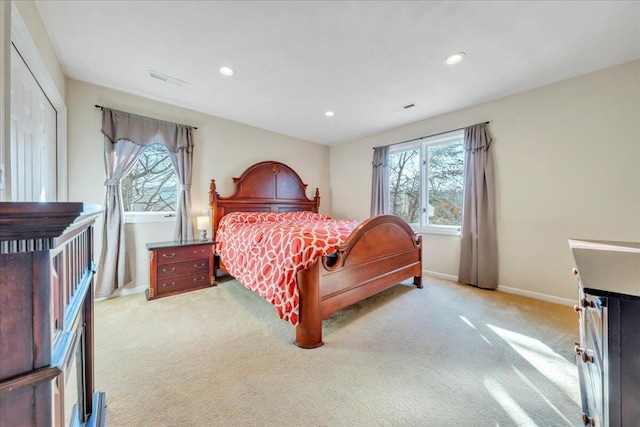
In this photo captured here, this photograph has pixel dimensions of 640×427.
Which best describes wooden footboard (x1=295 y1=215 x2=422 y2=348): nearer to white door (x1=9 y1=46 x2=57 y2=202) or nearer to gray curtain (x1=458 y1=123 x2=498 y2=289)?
gray curtain (x1=458 y1=123 x2=498 y2=289)

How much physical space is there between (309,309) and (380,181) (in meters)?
3.06

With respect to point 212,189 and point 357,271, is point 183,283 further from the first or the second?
point 357,271

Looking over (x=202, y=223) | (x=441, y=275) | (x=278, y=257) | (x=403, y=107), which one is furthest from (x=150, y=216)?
(x=441, y=275)

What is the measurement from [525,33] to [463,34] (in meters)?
0.49

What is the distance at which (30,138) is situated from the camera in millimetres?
1923

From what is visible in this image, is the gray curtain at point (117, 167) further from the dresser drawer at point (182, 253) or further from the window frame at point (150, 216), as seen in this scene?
the dresser drawer at point (182, 253)

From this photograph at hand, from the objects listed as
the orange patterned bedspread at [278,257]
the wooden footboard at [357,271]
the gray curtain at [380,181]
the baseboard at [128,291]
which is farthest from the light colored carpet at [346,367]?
the gray curtain at [380,181]

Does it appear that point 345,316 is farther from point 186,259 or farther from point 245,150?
point 245,150

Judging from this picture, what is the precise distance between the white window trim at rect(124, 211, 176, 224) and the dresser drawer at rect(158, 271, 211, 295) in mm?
860

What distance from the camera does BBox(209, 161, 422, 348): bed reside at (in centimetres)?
196

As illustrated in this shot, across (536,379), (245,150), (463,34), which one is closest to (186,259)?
(245,150)

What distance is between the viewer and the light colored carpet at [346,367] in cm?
134

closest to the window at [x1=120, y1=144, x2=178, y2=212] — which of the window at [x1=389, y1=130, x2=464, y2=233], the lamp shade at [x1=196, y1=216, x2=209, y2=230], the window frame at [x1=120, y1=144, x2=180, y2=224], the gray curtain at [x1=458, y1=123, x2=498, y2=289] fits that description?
the window frame at [x1=120, y1=144, x2=180, y2=224]

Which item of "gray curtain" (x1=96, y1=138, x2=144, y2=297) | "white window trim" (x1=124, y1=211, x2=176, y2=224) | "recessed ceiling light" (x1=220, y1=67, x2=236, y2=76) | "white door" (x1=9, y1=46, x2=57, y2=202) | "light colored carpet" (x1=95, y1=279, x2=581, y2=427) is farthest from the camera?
"white window trim" (x1=124, y1=211, x2=176, y2=224)
